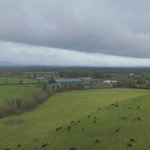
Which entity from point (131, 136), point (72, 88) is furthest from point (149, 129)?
point (72, 88)

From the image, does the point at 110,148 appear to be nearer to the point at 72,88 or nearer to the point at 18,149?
the point at 18,149

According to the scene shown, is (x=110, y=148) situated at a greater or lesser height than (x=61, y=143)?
greater

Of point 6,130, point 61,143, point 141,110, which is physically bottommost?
point 6,130

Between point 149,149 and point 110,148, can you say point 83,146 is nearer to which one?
point 110,148

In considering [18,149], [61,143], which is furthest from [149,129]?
[18,149]

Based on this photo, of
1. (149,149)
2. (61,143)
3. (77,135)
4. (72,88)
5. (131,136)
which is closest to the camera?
(149,149)

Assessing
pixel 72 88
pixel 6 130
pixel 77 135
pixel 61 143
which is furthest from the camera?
pixel 72 88

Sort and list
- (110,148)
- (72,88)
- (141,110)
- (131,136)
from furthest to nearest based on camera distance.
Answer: (72,88) → (141,110) → (131,136) → (110,148)

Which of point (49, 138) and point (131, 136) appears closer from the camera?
point (131, 136)

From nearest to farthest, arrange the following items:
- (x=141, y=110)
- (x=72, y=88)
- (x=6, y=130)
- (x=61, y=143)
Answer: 1. (x=61, y=143)
2. (x=141, y=110)
3. (x=6, y=130)
4. (x=72, y=88)
